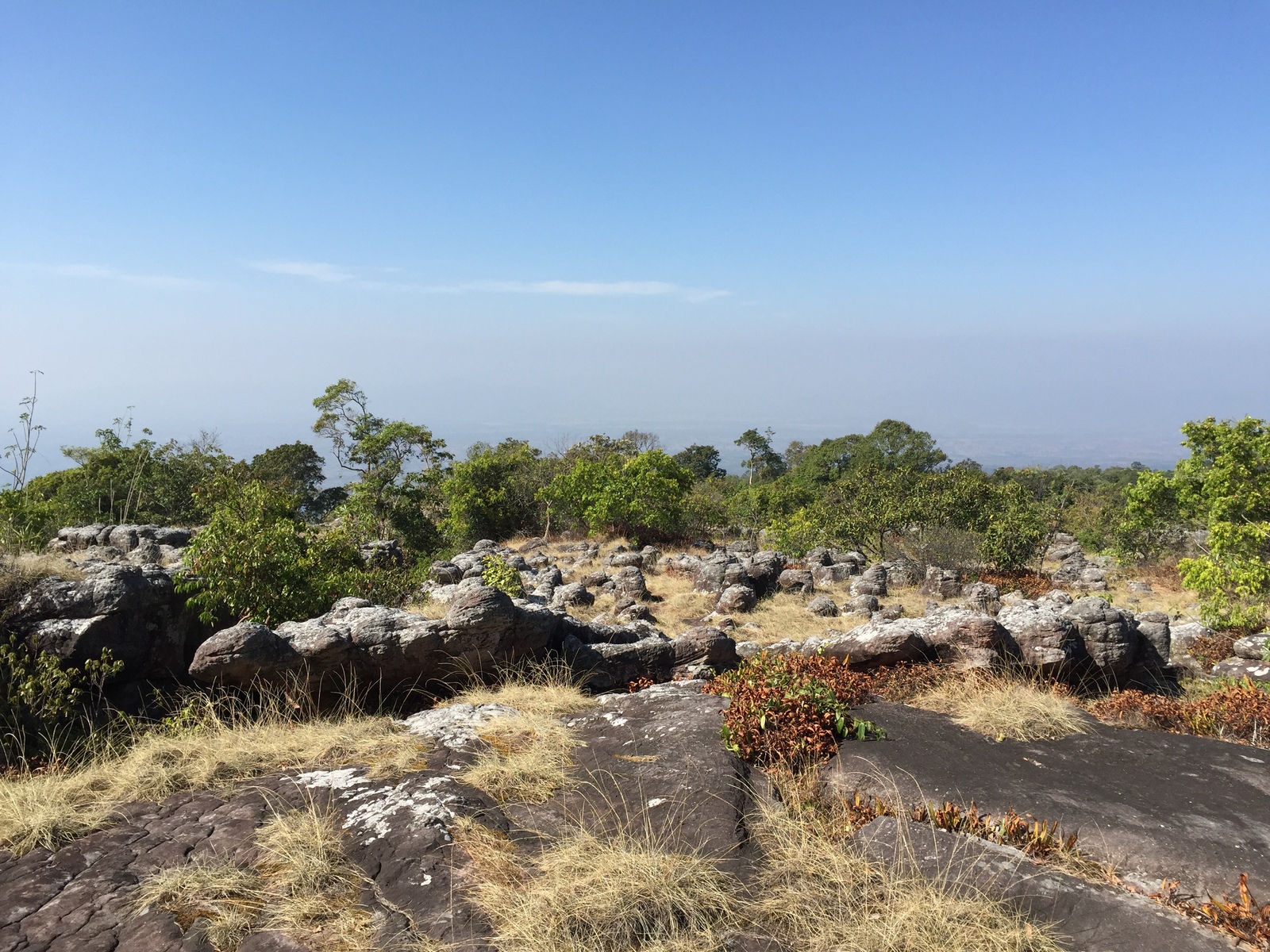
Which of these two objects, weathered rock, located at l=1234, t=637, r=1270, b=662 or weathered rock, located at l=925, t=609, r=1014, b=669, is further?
weathered rock, located at l=1234, t=637, r=1270, b=662

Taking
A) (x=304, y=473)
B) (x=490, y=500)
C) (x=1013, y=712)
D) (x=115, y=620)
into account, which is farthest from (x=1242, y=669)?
(x=304, y=473)

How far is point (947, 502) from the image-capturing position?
2622cm

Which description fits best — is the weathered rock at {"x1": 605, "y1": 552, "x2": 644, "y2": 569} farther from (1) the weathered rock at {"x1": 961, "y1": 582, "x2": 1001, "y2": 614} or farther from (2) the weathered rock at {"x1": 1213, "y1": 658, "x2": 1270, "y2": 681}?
(2) the weathered rock at {"x1": 1213, "y1": 658, "x2": 1270, "y2": 681}

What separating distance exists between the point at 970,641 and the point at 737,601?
9.67m

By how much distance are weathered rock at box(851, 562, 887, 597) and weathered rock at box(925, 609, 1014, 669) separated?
36.5 ft

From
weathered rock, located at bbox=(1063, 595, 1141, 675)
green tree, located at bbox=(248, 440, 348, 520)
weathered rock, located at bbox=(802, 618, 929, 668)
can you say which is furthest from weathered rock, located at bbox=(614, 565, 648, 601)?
green tree, located at bbox=(248, 440, 348, 520)

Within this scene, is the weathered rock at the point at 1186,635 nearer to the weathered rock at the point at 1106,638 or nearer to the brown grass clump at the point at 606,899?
the weathered rock at the point at 1106,638

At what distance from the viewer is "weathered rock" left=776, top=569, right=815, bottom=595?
882 inches

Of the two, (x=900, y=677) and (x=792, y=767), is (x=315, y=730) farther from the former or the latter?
(x=900, y=677)

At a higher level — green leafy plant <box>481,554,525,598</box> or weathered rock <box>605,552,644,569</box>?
green leafy plant <box>481,554,525,598</box>

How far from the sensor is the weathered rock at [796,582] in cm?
2239

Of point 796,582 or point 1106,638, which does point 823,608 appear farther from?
point 1106,638

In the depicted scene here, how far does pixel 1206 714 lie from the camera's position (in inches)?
330

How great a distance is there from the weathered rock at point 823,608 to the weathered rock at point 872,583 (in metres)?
2.33
